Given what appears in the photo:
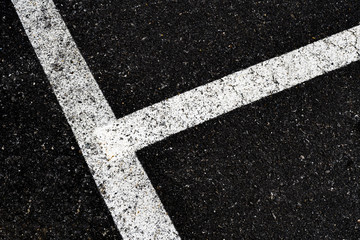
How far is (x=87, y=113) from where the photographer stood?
2.21m

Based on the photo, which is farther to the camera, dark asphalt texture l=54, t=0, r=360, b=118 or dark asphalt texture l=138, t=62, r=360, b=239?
dark asphalt texture l=54, t=0, r=360, b=118

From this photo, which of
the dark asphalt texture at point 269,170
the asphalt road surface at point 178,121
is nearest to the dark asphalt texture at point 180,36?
the asphalt road surface at point 178,121

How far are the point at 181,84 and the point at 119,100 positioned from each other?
44 cm

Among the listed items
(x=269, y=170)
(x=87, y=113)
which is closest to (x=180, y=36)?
(x=87, y=113)

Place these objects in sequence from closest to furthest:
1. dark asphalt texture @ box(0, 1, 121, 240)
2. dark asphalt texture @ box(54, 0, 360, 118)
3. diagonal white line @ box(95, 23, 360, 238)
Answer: dark asphalt texture @ box(0, 1, 121, 240)
diagonal white line @ box(95, 23, 360, 238)
dark asphalt texture @ box(54, 0, 360, 118)

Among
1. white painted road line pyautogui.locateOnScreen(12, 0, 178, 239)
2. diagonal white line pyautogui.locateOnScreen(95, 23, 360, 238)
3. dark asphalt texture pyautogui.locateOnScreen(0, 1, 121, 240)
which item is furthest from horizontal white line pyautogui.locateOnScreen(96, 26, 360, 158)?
dark asphalt texture pyautogui.locateOnScreen(0, 1, 121, 240)

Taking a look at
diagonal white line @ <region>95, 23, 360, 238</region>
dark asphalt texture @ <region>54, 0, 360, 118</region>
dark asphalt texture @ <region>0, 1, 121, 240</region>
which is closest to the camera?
dark asphalt texture @ <region>0, 1, 121, 240</region>

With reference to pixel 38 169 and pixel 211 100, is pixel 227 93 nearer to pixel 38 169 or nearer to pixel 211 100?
pixel 211 100

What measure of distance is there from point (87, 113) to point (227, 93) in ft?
3.12

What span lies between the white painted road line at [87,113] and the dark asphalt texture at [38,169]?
6cm

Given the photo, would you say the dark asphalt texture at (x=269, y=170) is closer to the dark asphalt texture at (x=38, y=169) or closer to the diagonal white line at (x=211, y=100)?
the diagonal white line at (x=211, y=100)

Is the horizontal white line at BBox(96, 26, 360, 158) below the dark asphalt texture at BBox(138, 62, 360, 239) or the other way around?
the other way around

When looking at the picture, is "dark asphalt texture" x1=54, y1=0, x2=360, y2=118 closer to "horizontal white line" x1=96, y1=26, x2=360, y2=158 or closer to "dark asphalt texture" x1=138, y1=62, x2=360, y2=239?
"horizontal white line" x1=96, y1=26, x2=360, y2=158

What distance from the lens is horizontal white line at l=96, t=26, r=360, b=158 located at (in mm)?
2188
